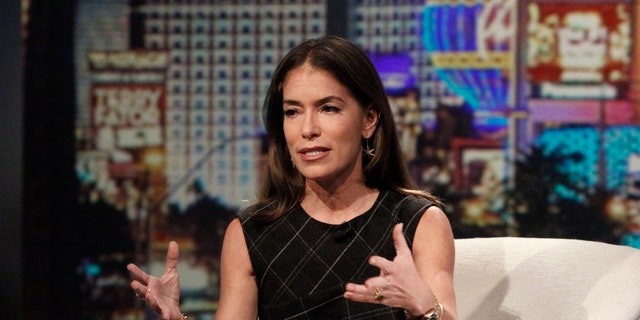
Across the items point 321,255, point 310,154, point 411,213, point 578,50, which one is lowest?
point 321,255

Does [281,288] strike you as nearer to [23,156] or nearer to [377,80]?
[377,80]

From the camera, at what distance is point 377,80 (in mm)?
1914

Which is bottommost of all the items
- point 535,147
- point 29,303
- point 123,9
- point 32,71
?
point 29,303

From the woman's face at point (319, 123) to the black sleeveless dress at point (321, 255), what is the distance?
5.7 inches

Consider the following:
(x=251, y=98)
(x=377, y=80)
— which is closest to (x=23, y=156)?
(x=251, y=98)

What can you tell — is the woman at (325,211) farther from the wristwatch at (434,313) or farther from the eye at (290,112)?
the wristwatch at (434,313)

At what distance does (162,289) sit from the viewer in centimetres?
172

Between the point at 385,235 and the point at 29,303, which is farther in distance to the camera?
the point at 29,303

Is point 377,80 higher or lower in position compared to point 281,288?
higher

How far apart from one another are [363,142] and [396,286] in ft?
1.69

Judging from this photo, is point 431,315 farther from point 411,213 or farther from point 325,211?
point 325,211

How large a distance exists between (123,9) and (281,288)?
8.66ft

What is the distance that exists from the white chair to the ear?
1.16 ft

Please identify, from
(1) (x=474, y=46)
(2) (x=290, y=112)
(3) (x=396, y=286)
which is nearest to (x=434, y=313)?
(3) (x=396, y=286)
